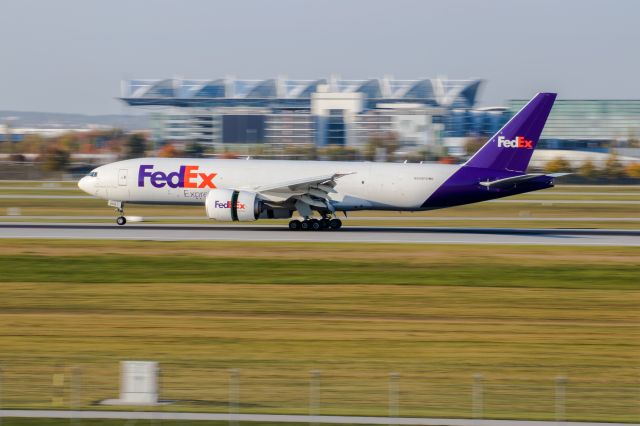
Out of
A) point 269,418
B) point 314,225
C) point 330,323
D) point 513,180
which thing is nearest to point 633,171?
point 513,180

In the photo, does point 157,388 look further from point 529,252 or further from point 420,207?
point 420,207

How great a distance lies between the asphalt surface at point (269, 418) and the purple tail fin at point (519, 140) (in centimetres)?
3301

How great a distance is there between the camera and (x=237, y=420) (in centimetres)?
1630

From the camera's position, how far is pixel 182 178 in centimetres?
4844

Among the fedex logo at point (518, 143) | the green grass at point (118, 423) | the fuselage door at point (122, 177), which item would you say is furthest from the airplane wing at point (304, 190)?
the green grass at point (118, 423)

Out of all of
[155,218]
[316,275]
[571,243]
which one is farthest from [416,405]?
[155,218]

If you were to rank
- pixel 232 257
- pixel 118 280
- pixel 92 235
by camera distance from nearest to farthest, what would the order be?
pixel 118 280, pixel 232 257, pixel 92 235

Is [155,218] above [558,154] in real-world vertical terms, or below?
below

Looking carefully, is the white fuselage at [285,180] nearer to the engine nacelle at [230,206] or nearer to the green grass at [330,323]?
the engine nacelle at [230,206]

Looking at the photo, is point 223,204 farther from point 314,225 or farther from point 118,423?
point 118,423

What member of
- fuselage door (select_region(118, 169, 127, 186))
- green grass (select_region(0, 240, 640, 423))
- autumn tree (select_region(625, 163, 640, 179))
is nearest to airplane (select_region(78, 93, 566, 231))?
fuselage door (select_region(118, 169, 127, 186))

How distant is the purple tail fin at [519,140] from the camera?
48031mm

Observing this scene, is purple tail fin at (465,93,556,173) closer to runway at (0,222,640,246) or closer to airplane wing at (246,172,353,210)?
runway at (0,222,640,246)

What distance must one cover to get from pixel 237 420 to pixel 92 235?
1190 inches
